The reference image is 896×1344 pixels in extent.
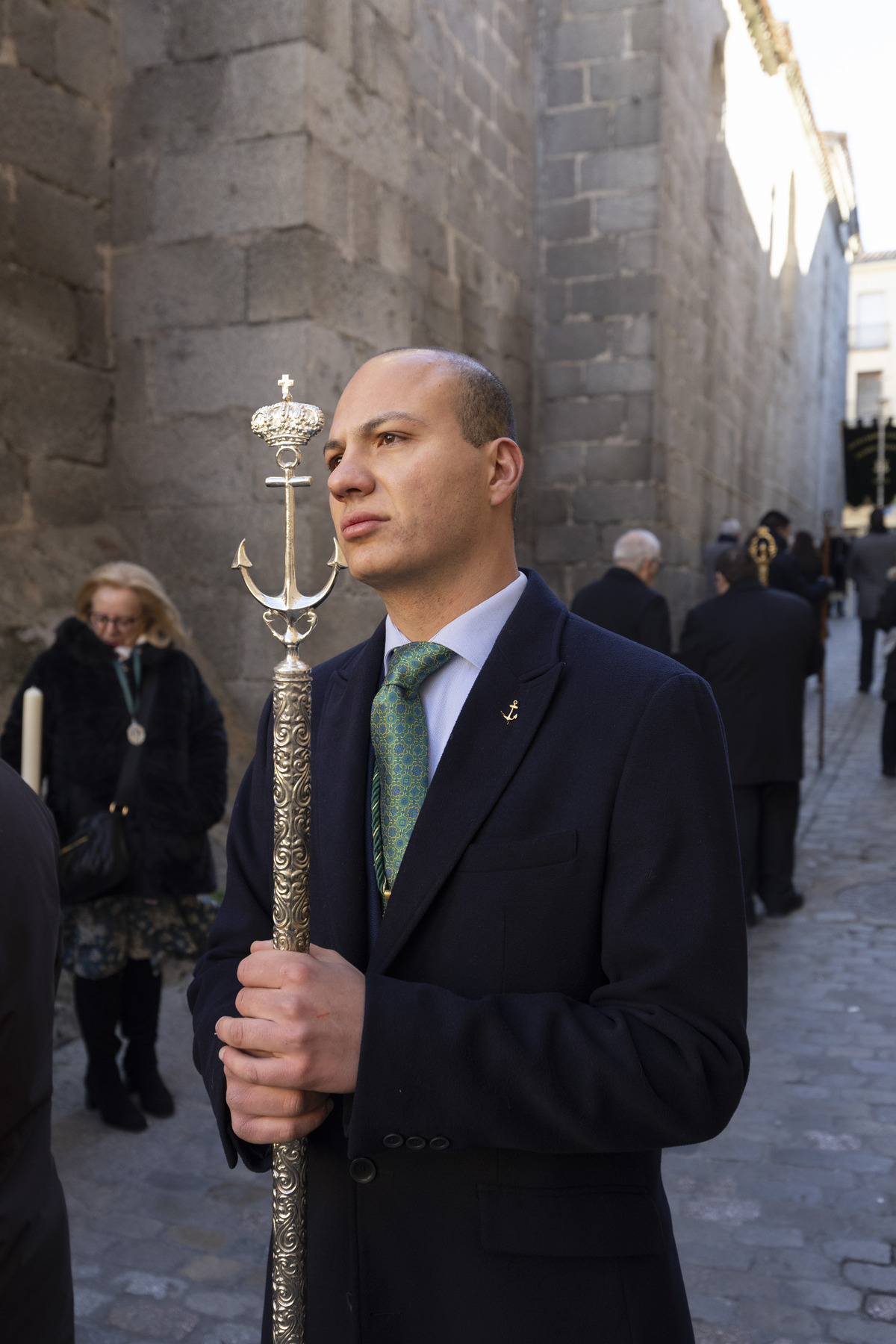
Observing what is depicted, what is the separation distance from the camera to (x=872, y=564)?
13.6 metres

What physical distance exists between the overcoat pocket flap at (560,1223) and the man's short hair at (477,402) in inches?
36.7

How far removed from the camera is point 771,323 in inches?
705

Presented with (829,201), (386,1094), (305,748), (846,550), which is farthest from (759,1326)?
(829,201)

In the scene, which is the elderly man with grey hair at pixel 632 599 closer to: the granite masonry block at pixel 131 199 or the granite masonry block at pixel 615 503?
the granite masonry block at pixel 131 199

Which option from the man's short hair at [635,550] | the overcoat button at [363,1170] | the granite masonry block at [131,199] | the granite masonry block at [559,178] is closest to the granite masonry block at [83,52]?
the granite masonry block at [131,199]

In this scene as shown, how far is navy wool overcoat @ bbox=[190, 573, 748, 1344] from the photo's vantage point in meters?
1.30

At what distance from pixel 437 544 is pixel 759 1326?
2.36 meters

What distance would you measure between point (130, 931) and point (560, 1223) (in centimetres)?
301

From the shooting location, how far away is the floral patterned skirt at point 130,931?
4000 millimetres

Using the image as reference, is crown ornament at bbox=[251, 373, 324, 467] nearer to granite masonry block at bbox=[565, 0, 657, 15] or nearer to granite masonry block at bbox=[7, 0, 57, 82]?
Answer: granite masonry block at bbox=[7, 0, 57, 82]

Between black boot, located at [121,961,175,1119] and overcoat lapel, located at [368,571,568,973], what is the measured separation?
9.70 feet

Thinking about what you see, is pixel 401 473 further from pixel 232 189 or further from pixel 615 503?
pixel 615 503

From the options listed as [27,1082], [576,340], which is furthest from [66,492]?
[576,340]

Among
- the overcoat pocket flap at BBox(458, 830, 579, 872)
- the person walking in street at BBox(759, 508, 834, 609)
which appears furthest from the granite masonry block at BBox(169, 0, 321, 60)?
the person walking in street at BBox(759, 508, 834, 609)
